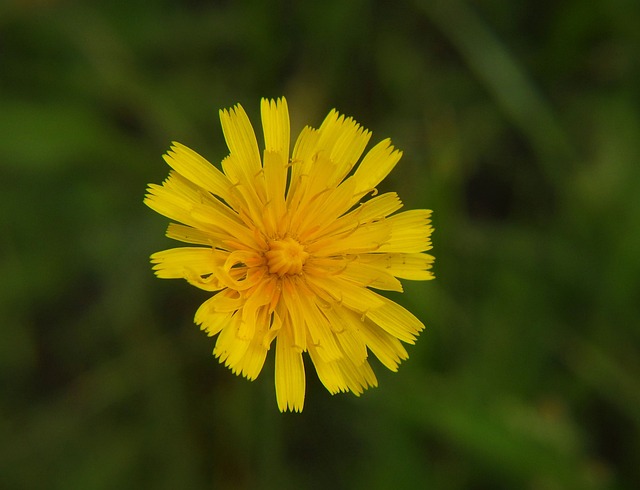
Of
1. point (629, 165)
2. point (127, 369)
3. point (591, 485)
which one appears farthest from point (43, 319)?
point (629, 165)

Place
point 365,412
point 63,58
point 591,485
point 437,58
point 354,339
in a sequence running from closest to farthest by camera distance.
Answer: point 354,339 < point 591,485 < point 365,412 < point 63,58 < point 437,58

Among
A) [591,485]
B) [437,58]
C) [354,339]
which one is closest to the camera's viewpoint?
[354,339]

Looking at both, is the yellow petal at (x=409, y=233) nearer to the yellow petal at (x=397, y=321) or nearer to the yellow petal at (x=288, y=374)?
the yellow petal at (x=397, y=321)

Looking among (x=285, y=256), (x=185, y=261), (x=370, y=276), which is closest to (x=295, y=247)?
(x=285, y=256)

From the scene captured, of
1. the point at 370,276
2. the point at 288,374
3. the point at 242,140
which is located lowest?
the point at 288,374

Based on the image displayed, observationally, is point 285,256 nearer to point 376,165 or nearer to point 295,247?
point 295,247

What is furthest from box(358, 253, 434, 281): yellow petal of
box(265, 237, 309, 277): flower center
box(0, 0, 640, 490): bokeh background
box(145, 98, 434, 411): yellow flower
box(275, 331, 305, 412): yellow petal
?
box(0, 0, 640, 490): bokeh background

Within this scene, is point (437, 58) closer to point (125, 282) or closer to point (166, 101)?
point (166, 101)
